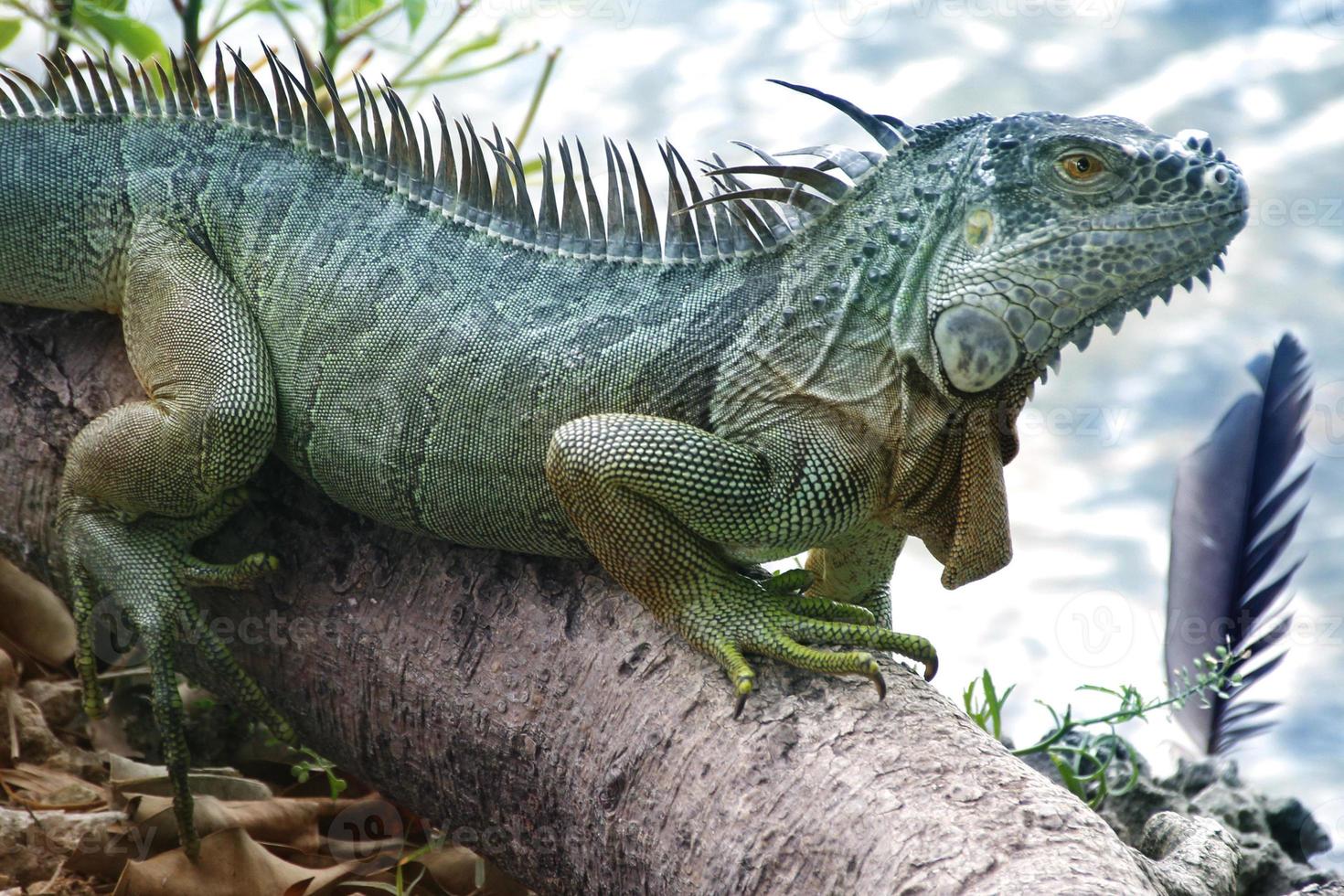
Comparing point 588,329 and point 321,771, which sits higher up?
point 588,329

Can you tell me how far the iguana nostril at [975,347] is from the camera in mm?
2637

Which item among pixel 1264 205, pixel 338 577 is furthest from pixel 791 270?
pixel 1264 205

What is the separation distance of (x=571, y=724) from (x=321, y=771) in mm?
1553

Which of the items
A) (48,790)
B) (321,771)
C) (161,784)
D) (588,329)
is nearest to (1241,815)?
(588,329)

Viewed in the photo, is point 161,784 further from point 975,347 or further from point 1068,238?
point 1068,238

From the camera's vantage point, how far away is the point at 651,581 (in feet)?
9.13

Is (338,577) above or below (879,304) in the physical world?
below

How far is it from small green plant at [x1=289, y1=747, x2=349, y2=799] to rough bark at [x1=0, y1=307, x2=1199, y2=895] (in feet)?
1.67

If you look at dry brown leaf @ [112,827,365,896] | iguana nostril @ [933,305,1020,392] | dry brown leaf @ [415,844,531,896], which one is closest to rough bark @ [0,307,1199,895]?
dry brown leaf @ [112,827,365,896]

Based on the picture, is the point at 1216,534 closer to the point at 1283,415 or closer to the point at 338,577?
the point at 1283,415

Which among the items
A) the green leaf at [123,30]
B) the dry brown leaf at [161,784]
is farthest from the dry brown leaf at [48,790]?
the green leaf at [123,30]

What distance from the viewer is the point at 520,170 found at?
3.19 metres

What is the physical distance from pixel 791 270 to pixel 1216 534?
8.42ft

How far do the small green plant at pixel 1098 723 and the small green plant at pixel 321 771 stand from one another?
195 centimetres
